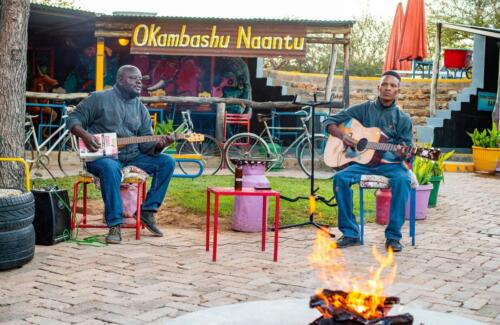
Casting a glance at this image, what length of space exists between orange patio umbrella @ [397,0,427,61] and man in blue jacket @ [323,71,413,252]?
10564 millimetres

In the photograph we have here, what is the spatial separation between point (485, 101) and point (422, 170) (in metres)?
9.58

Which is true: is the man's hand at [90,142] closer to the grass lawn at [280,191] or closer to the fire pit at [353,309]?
the grass lawn at [280,191]

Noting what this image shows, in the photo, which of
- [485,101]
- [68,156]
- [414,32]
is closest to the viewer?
[68,156]

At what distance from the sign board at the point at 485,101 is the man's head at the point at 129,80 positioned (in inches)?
479

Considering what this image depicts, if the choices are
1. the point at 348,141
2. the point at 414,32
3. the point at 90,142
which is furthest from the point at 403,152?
the point at 414,32

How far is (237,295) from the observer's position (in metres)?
4.76

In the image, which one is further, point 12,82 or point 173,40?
point 173,40

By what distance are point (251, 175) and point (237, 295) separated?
2.78m

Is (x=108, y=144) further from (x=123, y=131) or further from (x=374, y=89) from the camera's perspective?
(x=374, y=89)

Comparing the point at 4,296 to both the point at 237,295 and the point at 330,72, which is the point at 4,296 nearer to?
the point at 237,295

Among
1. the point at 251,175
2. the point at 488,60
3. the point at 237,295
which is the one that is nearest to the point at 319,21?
the point at 488,60

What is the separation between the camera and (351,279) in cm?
534

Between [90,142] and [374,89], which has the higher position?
[374,89]

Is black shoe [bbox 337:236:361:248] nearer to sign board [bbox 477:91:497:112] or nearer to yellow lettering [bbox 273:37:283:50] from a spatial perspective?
yellow lettering [bbox 273:37:283:50]
